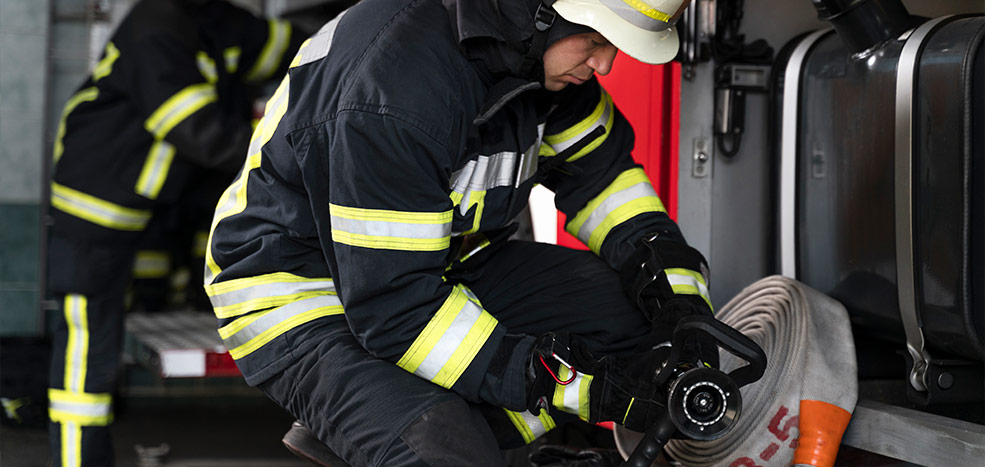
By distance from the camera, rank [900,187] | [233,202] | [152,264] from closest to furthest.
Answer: [900,187] → [233,202] → [152,264]

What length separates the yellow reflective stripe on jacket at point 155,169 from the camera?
3.24 metres

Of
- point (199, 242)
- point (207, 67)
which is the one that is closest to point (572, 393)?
point (207, 67)

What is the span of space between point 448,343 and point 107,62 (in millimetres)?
2188

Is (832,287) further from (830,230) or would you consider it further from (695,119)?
(695,119)

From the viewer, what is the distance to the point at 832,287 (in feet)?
6.94

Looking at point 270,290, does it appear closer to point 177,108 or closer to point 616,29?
point 616,29

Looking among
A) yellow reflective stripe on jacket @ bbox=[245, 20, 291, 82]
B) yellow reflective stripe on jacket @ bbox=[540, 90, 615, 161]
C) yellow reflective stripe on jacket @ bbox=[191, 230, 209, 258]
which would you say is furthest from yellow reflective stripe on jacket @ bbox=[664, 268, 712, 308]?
yellow reflective stripe on jacket @ bbox=[191, 230, 209, 258]

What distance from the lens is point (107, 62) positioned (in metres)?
3.24

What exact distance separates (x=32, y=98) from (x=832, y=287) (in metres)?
3.91

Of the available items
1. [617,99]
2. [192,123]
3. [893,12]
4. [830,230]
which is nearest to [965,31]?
[893,12]

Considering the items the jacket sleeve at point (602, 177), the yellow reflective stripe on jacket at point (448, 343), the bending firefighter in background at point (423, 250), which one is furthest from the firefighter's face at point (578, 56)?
the yellow reflective stripe on jacket at point (448, 343)

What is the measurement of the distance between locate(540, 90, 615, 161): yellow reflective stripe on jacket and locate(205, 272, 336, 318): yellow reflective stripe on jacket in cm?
61

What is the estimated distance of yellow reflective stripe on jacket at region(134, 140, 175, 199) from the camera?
128 inches

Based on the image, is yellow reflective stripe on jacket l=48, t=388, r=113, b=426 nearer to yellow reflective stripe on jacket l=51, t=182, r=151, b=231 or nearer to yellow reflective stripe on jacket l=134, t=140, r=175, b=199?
yellow reflective stripe on jacket l=51, t=182, r=151, b=231
